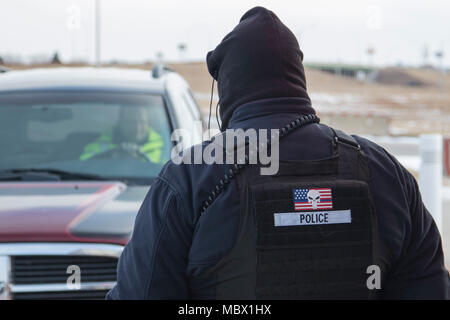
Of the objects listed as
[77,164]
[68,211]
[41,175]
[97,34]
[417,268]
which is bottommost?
[417,268]

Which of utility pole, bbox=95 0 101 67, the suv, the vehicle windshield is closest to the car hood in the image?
the suv

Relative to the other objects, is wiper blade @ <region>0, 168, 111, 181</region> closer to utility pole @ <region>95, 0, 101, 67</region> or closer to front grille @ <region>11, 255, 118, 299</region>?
front grille @ <region>11, 255, 118, 299</region>

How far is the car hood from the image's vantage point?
2947 mm

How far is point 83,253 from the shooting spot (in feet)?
9.61

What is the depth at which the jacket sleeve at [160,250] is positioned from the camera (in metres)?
1.83

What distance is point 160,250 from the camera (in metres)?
1.83

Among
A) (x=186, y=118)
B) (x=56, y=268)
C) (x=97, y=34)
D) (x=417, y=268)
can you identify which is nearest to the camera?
(x=417, y=268)

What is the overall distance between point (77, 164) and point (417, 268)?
2515mm

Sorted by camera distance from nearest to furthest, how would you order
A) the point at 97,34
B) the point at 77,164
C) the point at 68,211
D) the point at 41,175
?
the point at 68,211 → the point at 41,175 → the point at 77,164 → the point at 97,34

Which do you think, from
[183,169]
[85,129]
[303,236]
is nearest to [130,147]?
[85,129]

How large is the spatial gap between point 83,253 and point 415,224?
1512 mm

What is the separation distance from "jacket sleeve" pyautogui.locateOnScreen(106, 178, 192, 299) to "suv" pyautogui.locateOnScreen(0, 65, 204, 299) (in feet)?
3.65

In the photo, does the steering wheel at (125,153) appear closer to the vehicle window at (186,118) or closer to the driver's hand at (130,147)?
the driver's hand at (130,147)

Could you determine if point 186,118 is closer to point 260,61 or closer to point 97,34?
point 260,61
